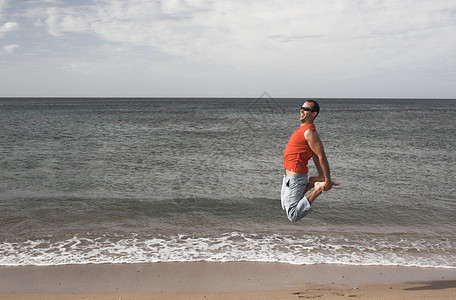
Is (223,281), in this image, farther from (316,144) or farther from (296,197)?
(316,144)

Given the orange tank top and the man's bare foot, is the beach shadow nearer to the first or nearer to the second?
the man's bare foot

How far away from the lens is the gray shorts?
5.44 metres

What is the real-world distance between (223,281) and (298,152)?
8.72 ft

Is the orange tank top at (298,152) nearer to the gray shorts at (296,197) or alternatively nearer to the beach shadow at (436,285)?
the gray shorts at (296,197)

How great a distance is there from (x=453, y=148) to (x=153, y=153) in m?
18.7

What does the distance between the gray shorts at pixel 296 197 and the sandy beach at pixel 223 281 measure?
1.33 m

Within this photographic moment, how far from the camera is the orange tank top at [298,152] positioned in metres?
5.14

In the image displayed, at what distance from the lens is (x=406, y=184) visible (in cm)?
1377

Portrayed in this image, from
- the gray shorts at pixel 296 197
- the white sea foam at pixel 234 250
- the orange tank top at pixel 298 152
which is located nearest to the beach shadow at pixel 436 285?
the white sea foam at pixel 234 250

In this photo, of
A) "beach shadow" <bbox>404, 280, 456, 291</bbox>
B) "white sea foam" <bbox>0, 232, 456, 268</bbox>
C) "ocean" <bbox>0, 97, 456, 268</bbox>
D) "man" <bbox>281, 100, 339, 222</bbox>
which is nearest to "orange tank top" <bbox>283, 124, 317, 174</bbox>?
"man" <bbox>281, 100, 339, 222</bbox>

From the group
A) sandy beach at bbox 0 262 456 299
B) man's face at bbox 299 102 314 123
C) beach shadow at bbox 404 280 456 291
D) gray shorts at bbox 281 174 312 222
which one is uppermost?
man's face at bbox 299 102 314 123

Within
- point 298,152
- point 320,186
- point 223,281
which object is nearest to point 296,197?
point 320,186

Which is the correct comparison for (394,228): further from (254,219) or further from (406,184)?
(406,184)

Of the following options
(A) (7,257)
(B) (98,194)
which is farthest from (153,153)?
(A) (7,257)
